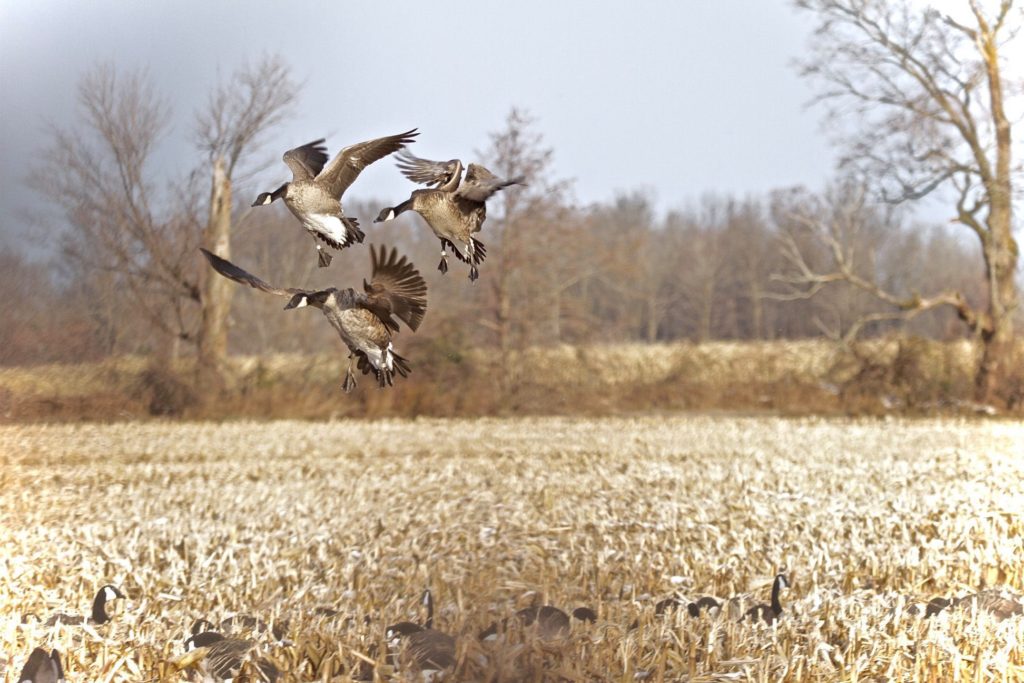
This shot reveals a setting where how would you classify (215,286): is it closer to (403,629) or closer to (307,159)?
(403,629)

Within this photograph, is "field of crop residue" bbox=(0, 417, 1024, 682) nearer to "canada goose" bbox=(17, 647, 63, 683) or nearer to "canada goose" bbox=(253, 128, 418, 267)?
"canada goose" bbox=(17, 647, 63, 683)

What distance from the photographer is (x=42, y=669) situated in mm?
3576

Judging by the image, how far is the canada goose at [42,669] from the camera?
11.6 ft

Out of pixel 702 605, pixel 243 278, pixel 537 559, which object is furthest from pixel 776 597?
pixel 243 278

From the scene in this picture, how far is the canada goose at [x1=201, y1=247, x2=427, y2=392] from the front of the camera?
141cm

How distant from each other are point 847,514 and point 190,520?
15.9 feet

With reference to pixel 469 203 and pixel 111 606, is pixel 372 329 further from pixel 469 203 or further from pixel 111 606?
pixel 111 606

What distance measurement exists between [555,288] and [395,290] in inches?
718

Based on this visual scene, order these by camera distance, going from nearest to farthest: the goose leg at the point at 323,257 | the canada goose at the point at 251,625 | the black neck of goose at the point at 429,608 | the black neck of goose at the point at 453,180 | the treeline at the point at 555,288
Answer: the goose leg at the point at 323,257
the black neck of goose at the point at 453,180
the canada goose at the point at 251,625
the black neck of goose at the point at 429,608
the treeline at the point at 555,288

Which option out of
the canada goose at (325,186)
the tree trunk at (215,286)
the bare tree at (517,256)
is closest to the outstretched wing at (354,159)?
the canada goose at (325,186)

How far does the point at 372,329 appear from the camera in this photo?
61.2 inches

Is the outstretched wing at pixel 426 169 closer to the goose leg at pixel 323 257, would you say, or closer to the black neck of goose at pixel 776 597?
the goose leg at pixel 323 257

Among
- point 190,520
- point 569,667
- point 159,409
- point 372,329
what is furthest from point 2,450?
point 372,329

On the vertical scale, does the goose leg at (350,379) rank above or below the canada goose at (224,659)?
above
